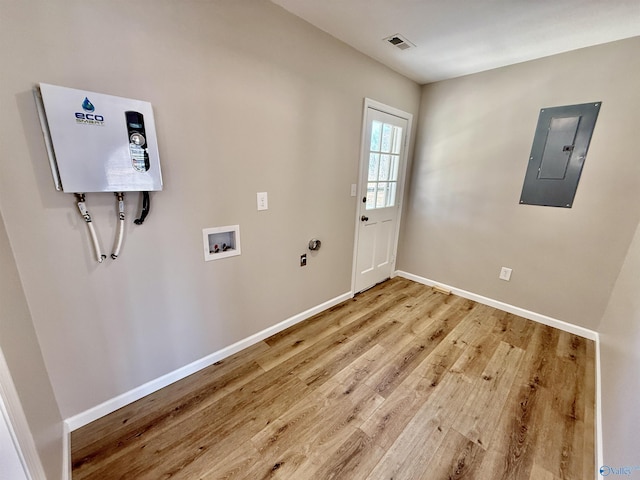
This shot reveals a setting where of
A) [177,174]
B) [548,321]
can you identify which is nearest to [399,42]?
[177,174]

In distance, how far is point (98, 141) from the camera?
111 centimetres

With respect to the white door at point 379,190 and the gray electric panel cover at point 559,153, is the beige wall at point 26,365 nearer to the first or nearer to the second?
the white door at point 379,190

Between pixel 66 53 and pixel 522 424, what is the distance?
2.91 meters

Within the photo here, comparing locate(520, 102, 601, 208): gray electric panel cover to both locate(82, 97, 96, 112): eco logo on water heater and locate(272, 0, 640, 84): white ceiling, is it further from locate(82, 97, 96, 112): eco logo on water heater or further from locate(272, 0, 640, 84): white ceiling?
locate(82, 97, 96, 112): eco logo on water heater

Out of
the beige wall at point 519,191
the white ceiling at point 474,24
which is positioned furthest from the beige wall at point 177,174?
the beige wall at point 519,191

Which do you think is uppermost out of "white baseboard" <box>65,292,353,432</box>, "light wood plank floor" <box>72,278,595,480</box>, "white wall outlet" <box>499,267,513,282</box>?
"white wall outlet" <box>499,267,513,282</box>

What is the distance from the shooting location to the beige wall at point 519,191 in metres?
1.91

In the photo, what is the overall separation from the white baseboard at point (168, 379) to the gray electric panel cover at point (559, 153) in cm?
243

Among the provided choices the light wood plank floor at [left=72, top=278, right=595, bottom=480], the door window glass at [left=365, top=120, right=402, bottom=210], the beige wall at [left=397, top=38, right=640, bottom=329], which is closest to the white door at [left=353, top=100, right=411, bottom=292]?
the door window glass at [left=365, top=120, right=402, bottom=210]

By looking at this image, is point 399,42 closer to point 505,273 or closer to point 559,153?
point 559,153

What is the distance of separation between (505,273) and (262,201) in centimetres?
253

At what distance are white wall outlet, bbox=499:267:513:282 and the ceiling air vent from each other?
2.27m

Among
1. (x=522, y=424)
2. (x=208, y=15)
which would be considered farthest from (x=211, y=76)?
(x=522, y=424)

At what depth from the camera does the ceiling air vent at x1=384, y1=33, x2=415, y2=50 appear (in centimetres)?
189
